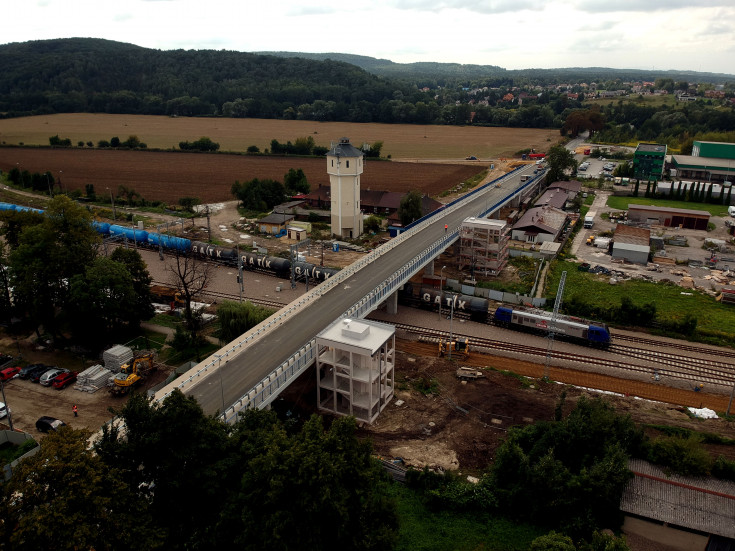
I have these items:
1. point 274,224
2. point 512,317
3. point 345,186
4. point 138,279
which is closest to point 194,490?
point 138,279

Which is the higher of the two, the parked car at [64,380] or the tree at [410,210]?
the tree at [410,210]

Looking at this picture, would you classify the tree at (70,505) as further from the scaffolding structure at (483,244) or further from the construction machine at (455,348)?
the scaffolding structure at (483,244)

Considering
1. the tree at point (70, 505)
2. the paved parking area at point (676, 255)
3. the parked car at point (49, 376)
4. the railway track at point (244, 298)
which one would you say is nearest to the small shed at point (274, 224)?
the railway track at point (244, 298)

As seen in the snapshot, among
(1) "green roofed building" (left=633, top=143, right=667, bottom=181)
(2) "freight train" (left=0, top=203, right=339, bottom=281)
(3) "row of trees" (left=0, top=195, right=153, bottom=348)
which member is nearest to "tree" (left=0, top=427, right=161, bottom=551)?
(3) "row of trees" (left=0, top=195, right=153, bottom=348)

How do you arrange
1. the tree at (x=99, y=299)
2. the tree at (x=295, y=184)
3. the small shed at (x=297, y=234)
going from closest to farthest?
the tree at (x=99, y=299)
the small shed at (x=297, y=234)
the tree at (x=295, y=184)

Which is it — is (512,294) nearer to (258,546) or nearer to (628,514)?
(628,514)

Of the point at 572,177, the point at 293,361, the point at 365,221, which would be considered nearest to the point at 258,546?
the point at 293,361
